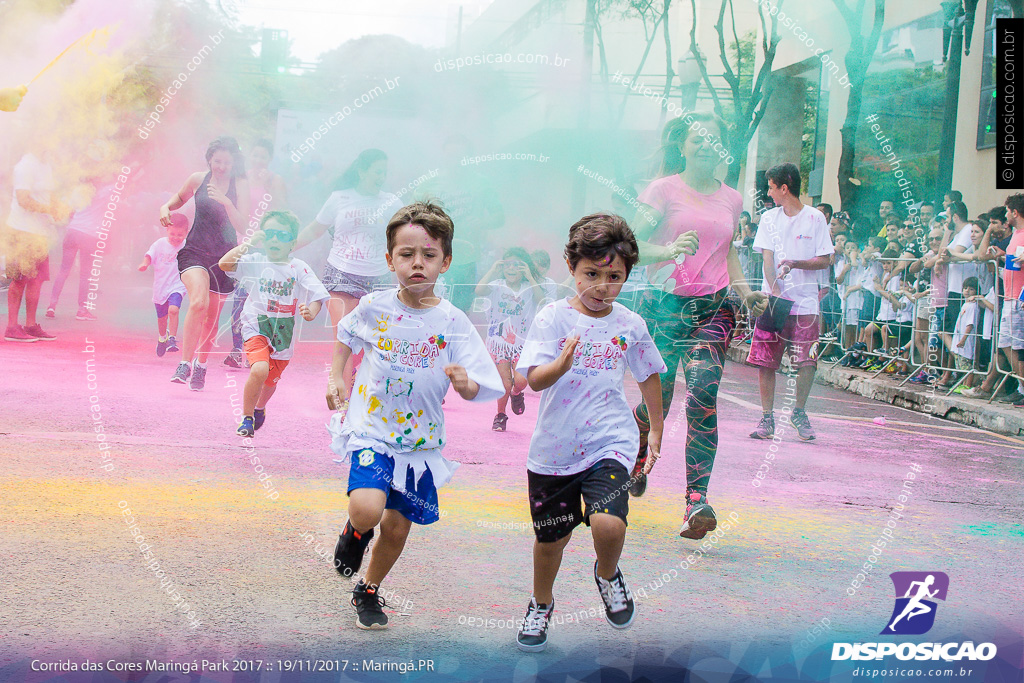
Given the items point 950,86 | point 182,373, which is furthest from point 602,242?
point 950,86

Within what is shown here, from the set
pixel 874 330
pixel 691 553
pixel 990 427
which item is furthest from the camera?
pixel 874 330

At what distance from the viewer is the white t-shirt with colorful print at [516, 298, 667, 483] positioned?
109 inches

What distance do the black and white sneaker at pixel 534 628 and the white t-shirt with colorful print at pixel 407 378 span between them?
1.40ft

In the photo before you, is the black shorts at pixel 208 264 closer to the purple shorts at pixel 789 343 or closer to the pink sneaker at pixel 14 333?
the pink sneaker at pixel 14 333

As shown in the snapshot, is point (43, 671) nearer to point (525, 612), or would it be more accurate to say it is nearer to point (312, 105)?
point (525, 612)

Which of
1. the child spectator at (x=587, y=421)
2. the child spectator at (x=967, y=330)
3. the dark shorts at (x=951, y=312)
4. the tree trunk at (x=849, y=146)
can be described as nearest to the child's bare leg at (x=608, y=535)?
the child spectator at (x=587, y=421)

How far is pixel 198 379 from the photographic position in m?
5.10

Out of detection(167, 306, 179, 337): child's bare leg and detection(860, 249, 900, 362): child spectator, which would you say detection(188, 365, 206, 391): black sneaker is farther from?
detection(860, 249, 900, 362): child spectator

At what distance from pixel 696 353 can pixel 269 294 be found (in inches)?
72.3

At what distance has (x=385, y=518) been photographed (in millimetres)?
2779

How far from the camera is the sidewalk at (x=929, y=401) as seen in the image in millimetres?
7027

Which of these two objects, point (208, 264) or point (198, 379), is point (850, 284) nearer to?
point (198, 379)

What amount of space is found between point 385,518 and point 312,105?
248 centimetres

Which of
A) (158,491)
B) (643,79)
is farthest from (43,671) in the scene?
(643,79)
